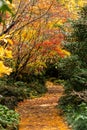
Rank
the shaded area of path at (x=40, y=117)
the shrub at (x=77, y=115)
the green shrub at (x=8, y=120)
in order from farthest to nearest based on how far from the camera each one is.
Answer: the shaded area of path at (x=40, y=117) → the green shrub at (x=8, y=120) → the shrub at (x=77, y=115)

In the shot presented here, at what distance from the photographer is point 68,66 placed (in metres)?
14.1

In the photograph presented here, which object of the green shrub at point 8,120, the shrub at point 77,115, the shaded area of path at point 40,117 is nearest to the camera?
the shrub at point 77,115

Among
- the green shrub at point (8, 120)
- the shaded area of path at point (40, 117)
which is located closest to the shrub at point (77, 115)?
the shaded area of path at point (40, 117)

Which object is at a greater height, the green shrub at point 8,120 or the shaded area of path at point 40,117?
the green shrub at point 8,120

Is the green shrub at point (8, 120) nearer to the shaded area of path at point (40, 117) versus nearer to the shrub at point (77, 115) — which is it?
the shaded area of path at point (40, 117)

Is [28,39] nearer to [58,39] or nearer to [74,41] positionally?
[58,39]

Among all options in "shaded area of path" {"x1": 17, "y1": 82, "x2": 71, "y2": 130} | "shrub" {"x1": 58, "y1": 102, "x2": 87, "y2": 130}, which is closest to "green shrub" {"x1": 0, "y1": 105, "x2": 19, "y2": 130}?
"shaded area of path" {"x1": 17, "y1": 82, "x2": 71, "y2": 130}

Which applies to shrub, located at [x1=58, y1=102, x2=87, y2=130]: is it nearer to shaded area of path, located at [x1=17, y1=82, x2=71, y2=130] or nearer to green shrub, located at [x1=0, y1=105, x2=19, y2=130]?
shaded area of path, located at [x1=17, y1=82, x2=71, y2=130]

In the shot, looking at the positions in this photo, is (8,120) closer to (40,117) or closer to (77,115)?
(77,115)

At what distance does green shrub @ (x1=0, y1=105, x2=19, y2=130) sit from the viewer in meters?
9.71

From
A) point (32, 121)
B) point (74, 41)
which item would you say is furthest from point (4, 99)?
point (74, 41)

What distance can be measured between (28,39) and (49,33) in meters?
1.12

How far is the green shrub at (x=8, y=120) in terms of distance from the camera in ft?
31.8

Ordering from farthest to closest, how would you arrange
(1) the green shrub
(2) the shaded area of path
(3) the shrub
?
(2) the shaded area of path, (1) the green shrub, (3) the shrub
